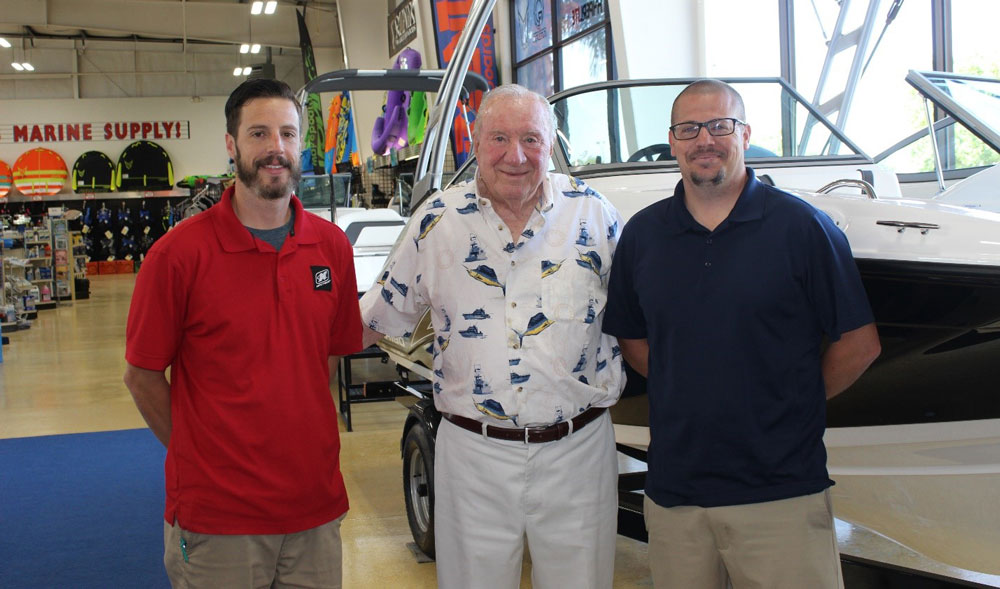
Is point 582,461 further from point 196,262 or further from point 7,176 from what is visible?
point 7,176

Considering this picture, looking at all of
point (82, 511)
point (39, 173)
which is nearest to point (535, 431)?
point (82, 511)

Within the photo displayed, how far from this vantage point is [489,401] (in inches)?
76.2

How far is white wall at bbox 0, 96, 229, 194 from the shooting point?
2525cm

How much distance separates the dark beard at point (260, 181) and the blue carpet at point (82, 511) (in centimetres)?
210

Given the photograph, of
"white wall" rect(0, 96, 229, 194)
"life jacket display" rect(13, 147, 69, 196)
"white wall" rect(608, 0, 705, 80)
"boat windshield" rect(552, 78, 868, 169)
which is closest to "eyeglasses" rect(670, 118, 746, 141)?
"boat windshield" rect(552, 78, 868, 169)

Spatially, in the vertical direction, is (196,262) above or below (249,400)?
above

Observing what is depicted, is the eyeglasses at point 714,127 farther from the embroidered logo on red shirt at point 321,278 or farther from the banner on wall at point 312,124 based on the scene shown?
the banner on wall at point 312,124

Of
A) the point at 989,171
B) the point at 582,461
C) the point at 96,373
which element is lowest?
the point at 96,373

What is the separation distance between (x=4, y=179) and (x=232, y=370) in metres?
26.2

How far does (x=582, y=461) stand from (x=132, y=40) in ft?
88.0

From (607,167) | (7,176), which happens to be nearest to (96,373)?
(607,167)

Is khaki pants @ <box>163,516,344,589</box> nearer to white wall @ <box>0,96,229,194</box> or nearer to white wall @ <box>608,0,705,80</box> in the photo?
white wall @ <box>608,0,705,80</box>

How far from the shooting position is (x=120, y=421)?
620 cm

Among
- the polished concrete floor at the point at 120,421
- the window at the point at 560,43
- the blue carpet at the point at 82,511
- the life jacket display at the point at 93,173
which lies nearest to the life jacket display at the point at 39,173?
the life jacket display at the point at 93,173
